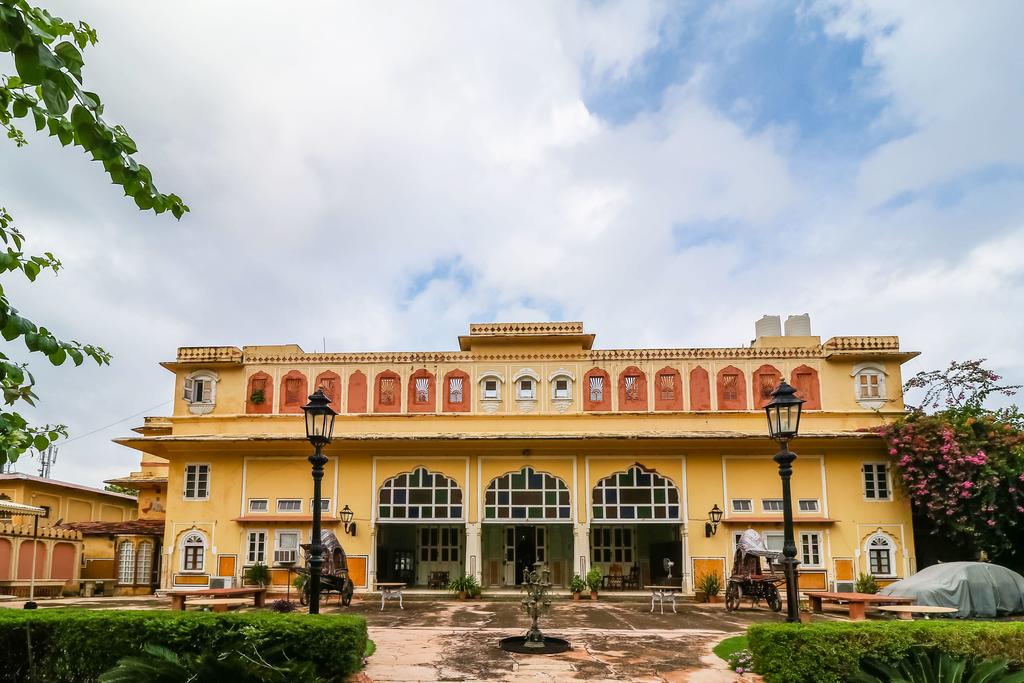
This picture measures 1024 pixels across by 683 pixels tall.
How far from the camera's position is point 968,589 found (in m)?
15.9

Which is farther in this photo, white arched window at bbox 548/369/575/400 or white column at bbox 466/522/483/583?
white arched window at bbox 548/369/575/400

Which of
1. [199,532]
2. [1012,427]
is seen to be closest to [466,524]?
[199,532]

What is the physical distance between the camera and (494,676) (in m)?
9.77

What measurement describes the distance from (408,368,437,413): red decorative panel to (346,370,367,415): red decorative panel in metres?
1.40

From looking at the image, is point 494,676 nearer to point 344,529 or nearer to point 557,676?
point 557,676

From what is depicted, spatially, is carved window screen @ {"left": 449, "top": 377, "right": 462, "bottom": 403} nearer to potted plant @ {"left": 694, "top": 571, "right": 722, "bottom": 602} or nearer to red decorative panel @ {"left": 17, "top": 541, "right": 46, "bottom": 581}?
potted plant @ {"left": 694, "top": 571, "right": 722, "bottom": 602}

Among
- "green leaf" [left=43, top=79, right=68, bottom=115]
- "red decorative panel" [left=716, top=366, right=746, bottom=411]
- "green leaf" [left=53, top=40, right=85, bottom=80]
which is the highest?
"red decorative panel" [left=716, top=366, right=746, bottom=411]

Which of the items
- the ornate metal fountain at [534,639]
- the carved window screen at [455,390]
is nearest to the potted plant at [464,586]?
the carved window screen at [455,390]

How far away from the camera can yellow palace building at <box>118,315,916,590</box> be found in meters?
22.2

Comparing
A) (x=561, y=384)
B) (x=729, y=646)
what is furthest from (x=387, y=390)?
(x=729, y=646)

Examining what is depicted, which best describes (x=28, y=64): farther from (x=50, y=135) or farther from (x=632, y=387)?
(x=632, y=387)

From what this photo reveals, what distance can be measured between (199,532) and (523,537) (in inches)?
386

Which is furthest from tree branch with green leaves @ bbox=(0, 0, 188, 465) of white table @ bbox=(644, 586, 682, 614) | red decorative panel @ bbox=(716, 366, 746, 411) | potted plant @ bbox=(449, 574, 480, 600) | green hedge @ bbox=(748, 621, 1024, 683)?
red decorative panel @ bbox=(716, 366, 746, 411)

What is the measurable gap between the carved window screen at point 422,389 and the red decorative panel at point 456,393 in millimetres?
461
